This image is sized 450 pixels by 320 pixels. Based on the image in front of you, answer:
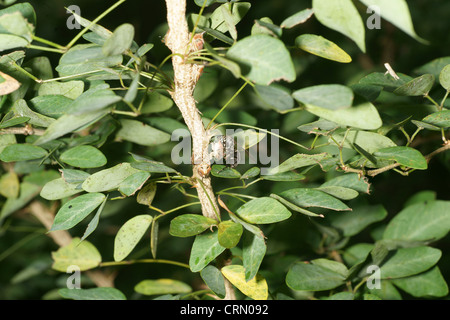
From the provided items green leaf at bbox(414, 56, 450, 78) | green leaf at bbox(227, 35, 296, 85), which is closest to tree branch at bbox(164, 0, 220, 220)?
green leaf at bbox(227, 35, 296, 85)

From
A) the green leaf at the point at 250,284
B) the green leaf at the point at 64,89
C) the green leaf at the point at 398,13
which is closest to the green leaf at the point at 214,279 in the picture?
the green leaf at the point at 250,284

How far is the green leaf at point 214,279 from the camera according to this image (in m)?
0.64

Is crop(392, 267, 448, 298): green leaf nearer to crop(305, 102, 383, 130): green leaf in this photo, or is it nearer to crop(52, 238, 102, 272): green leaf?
crop(305, 102, 383, 130): green leaf

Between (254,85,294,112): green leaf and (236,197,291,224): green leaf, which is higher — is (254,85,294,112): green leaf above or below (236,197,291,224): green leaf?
above

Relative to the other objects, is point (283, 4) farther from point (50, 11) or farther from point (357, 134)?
point (357, 134)

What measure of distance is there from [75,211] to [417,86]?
0.53 metres

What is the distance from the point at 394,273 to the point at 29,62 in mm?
716

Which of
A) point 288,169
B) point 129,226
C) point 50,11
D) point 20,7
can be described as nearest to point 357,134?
point 288,169

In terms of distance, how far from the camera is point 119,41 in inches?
17.5

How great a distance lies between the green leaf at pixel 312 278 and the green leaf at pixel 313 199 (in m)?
0.15

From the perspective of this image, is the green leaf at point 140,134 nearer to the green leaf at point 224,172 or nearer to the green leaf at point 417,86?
the green leaf at point 224,172

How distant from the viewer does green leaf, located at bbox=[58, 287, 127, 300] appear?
695mm

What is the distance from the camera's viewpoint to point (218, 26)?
62 centimetres

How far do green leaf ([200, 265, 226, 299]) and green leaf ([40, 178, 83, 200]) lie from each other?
242 millimetres
